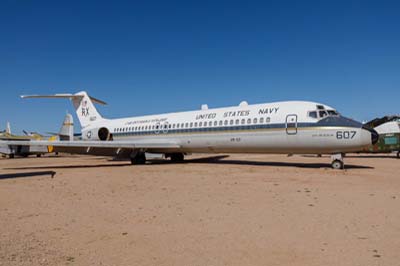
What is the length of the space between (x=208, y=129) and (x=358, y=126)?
25.3ft

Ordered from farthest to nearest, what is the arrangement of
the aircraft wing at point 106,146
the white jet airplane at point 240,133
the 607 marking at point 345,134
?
the aircraft wing at point 106,146 < the white jet airplane at point 240,133 < the 607 marking at point 345,134

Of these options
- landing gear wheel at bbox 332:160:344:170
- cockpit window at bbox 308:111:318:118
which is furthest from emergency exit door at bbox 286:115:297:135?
landing gear wheel at bbox 332:160:344:170

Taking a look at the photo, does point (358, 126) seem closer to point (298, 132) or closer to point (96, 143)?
point (298, 132)

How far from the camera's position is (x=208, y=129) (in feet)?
62.7

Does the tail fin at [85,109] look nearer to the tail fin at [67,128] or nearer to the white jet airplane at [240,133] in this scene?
the white jet airplane at [240,133]

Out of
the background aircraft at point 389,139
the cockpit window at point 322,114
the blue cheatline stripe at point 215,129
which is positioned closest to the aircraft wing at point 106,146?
the blue cheatline stripe at point 215,129

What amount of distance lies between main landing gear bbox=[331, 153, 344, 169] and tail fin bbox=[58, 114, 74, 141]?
82.6ft

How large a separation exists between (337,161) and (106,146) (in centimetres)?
1192

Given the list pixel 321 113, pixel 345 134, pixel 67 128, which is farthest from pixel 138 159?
pixel 67 128

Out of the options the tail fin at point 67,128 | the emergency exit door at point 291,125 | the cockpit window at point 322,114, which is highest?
the tail fin at point 67,128

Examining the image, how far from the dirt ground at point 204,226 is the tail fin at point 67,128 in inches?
991

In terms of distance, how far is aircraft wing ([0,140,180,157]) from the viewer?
62.1 ft

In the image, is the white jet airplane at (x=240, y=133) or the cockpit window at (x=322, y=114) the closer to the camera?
the white jet airplane at (x=240, y=133)

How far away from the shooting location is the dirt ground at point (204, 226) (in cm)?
407
